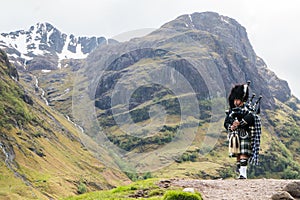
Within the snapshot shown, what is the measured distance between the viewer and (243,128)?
18.8 metres

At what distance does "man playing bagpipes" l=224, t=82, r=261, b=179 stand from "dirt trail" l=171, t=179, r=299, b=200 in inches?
48.9

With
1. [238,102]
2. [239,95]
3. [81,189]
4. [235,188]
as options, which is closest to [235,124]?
[238,102]

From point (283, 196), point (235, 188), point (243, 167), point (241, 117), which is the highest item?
point (241, 117)

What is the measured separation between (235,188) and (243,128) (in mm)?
2887

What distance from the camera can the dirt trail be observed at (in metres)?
15.7

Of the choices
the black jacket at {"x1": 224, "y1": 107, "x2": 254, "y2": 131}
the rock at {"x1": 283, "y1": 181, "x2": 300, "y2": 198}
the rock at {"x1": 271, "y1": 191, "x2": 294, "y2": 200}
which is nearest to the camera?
the rock at {"x1": 271, "y1": 191, "x2": 294, "y2": 200}

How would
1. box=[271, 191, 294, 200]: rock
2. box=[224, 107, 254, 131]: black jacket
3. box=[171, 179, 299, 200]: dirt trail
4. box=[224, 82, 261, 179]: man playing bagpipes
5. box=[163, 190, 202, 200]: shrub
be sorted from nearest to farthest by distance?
1. box=[163, 190, 202, 200]: shrub
2. box=[271, 191, 294, 200]: rock
3. box=[171, 179, 299, 200]: dirt trail
4. box=[224, 107, 254, 131]: black jacket
5. box=[224, 82, 261, 179]: man playing bagpipes

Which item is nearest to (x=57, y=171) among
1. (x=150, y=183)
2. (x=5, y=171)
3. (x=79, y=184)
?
(x=79, y=184)

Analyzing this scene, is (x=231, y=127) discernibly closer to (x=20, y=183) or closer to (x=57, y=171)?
(x=20, y=183)

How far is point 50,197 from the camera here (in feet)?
535

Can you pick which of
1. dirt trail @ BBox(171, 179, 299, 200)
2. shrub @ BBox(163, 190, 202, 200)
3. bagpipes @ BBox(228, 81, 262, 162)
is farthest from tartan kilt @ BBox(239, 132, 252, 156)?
shrub @ BBox(163, 190, 202, 200)

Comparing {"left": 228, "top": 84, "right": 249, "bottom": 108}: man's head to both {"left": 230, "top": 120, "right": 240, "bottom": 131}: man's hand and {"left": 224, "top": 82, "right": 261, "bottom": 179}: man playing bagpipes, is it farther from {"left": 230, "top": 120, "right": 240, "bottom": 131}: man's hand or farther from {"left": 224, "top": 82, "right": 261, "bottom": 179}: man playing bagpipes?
{"left": 230, "top": 120, "right": 240, "bottom": 131}: man's hand

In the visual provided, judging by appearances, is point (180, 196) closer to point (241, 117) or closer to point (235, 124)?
point (235, 124)

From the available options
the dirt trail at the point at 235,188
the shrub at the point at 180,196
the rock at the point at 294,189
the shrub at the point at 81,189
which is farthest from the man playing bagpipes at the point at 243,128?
the shrub at the point at 81,189
